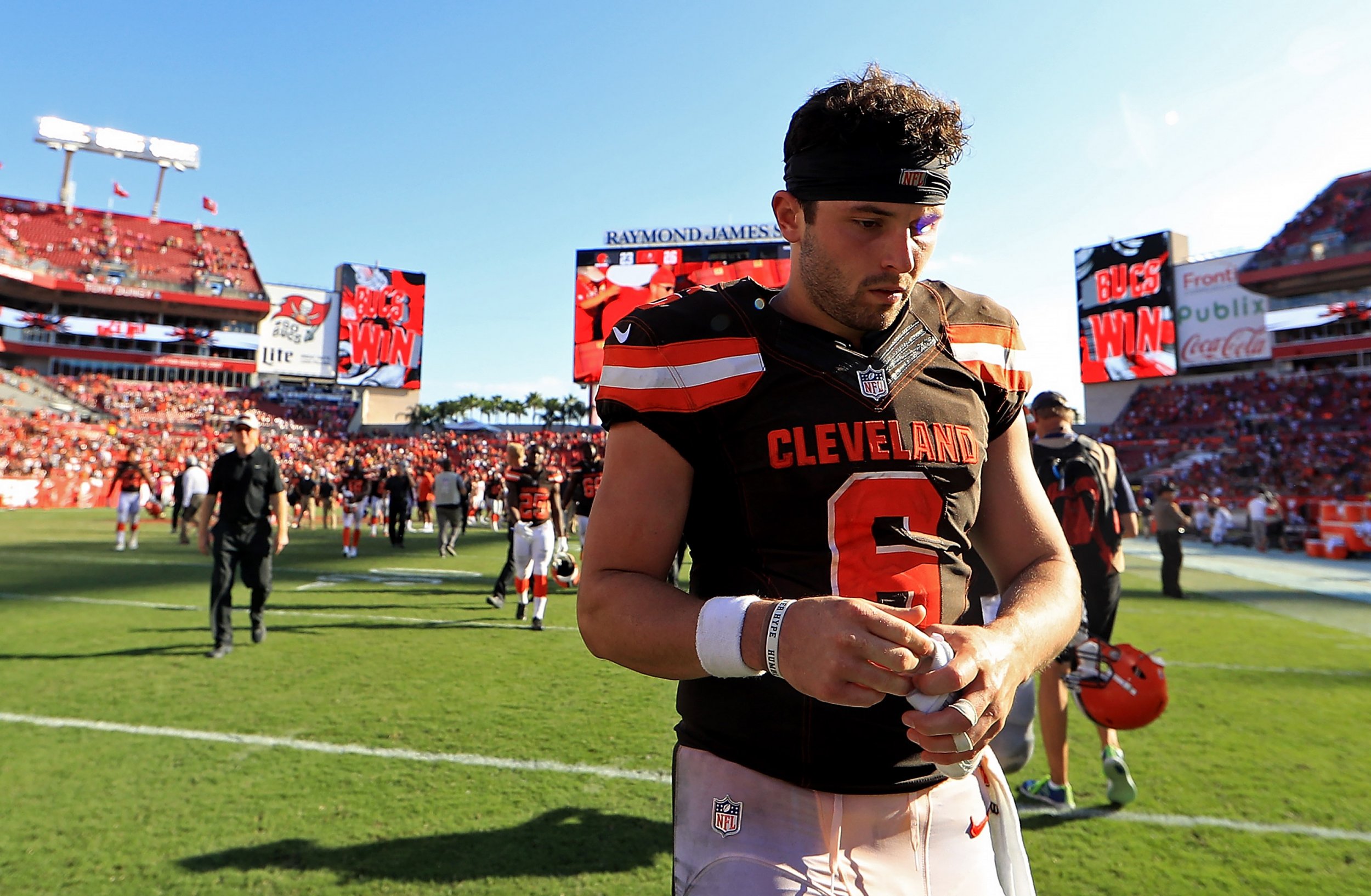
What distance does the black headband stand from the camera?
142cm

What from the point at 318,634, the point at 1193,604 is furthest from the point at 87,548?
the point at 1193,604

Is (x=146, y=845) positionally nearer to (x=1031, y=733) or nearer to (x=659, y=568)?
(x=659, y=568)

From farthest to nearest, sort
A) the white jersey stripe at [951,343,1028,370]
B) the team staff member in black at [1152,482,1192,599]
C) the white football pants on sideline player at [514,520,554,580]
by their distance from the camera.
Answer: the team staff member in black at [1152,482,1192,599]
the white football pants on sideline player at [514,520,554,580]
the white jersey stripe at [951,343,1028,370]

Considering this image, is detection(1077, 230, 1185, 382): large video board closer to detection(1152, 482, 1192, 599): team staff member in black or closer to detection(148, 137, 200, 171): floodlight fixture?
detection(1152, 482, 1192, 599): team staff member in black

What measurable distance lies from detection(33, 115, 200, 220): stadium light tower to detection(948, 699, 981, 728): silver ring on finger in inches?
3247

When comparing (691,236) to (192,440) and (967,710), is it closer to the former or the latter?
(192,440)

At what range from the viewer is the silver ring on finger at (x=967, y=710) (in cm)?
107

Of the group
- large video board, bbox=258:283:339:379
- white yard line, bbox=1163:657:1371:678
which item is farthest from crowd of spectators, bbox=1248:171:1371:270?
large video board, bbox=258:283:339:379

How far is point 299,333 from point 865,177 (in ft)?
228

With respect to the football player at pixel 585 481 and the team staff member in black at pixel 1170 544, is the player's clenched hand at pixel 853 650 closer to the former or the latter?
the football player at pixel 585 481

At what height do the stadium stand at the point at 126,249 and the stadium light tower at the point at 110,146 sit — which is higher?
the stadium light tower at the point at 110,146

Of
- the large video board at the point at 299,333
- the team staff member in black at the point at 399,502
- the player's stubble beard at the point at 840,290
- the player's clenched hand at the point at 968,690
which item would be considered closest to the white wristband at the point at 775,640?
the player's clenched hand at the point at 968,690

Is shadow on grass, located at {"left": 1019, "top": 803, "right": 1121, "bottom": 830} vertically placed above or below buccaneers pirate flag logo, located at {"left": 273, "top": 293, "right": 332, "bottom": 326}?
below

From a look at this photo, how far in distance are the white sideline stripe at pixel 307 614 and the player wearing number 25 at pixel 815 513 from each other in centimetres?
762
